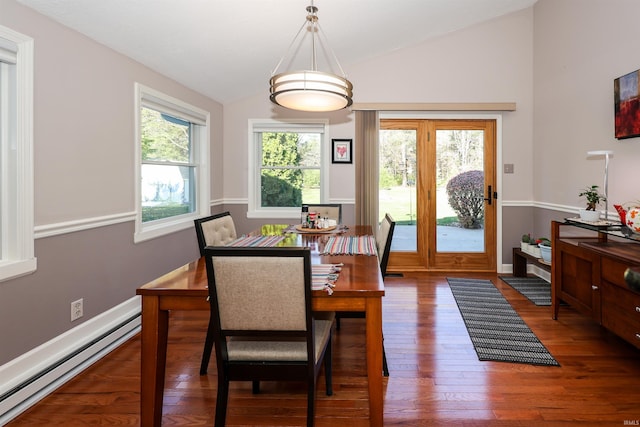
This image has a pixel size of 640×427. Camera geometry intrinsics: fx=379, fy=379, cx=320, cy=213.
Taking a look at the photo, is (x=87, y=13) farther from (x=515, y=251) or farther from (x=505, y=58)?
(x=515, y=251)

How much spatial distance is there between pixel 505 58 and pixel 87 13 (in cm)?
443

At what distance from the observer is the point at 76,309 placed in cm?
237

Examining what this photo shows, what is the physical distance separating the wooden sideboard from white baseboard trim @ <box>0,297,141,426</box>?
321 cm

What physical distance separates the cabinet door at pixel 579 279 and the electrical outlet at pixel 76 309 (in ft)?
11.1

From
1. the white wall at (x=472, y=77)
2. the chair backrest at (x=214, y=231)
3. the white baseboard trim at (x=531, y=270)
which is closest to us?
the chair backrest at (x=214, y=231)

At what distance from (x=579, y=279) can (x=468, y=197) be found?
2.19 m

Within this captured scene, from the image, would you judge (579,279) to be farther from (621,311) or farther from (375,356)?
(375,356)

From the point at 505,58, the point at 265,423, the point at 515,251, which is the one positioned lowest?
the point at 265,423

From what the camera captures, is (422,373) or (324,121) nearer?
(422,373)

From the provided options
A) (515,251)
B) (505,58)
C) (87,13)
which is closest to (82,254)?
(87,13)

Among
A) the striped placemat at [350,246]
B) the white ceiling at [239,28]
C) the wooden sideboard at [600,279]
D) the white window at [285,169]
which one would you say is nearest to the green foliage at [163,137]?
the white ceiling at [239,28]

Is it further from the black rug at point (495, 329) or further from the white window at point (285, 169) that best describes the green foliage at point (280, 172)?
the black rug at point (495, 329)

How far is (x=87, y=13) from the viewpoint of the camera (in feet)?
7.29

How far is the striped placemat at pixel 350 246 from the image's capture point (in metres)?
2.25
